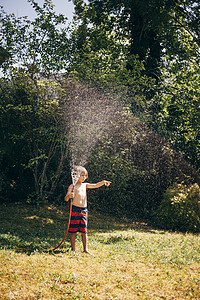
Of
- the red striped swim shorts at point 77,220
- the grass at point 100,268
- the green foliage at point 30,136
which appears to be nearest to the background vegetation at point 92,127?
the green foliage at point 30,136

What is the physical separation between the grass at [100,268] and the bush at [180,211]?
6.14ft

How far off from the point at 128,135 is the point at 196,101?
3.08 meters

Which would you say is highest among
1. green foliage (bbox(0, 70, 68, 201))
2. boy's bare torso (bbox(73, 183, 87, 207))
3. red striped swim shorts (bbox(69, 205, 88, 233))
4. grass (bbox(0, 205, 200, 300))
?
green foliage (bbox(0, 70, 68, 201))

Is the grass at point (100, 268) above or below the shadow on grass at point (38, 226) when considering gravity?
above

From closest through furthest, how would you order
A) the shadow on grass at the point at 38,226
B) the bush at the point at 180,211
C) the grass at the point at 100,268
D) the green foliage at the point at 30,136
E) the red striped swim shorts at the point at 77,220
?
the grass at the point at 100,268, the red striped swim shorts at the point at 77,220, the shadow on grass at the point at 38,226, the bush at the point at 180,211, the green foliage at the point at 30,136

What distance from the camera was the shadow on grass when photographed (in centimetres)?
542

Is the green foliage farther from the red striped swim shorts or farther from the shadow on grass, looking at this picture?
the red striped swim shorts

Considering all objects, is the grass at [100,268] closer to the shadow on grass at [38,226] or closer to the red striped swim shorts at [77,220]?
the shadow on grass at [38,226]

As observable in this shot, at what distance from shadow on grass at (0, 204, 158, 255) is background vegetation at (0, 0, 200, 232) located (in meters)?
0.67

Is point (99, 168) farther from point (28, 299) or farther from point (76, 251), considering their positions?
point (28, 299)

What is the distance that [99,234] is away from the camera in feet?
24.2

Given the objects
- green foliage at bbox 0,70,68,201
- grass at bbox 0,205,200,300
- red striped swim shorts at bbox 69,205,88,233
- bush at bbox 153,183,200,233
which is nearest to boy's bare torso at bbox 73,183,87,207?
red striped swim shorts at bbox 69,205,88,233

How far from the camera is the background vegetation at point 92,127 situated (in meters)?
9.29

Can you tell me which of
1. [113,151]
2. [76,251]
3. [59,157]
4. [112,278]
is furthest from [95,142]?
[112,278]
